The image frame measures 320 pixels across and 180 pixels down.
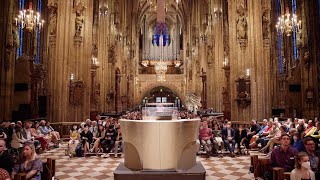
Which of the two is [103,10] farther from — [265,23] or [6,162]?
[6,162]

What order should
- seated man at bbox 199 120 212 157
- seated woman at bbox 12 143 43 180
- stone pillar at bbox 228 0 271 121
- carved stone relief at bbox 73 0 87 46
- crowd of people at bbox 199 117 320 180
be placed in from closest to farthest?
seated woman at bbox 12 143 43 180 < crowd of people at bbox 199 117 320 180 < seated man at bbox 199 120 212 157 < stone pillar at bbox 228 0 271 121 < carved stone relief at bbox 73 0 87 46

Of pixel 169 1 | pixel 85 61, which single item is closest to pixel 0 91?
pixel 85 61

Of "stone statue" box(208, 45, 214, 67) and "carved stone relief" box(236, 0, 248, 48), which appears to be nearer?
"carved stone relief" box(236, 0, 248, 48)

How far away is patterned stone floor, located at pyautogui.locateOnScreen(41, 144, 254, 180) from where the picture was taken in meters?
6.85

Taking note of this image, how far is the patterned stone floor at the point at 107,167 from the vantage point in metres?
6.85

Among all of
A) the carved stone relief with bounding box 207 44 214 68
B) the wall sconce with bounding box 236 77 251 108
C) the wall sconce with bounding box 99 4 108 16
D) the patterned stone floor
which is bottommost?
the patterned stone floor

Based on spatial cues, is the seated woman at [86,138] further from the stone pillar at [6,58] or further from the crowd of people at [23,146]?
the stone pillar at [6,58]

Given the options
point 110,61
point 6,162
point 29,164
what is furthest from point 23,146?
point 110,61

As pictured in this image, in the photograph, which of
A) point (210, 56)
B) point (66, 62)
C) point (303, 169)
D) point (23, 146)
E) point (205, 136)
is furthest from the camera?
point (210, 56)

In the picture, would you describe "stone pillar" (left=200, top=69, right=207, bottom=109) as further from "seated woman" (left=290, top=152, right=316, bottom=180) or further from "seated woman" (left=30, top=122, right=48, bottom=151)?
"seated woman" (left=290, top=152, right=316, bottom=180)

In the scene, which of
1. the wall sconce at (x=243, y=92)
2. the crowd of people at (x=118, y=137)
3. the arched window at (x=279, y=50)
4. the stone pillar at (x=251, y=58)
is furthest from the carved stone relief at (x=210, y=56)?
the crowd of people at (x=118, y=137)

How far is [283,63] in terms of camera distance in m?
24.8

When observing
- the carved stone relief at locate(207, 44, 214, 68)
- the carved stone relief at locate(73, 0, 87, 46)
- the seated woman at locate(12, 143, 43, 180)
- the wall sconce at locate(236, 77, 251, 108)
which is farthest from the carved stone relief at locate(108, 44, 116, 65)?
the seated woman at locate(12, 143, 43, 180)

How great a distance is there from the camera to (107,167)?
7.96m
